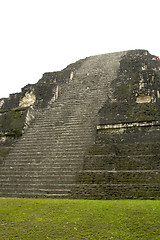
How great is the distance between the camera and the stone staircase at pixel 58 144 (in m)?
7.43

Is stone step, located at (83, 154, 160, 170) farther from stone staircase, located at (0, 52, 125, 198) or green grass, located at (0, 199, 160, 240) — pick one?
green grass, located at (0, 199, 160, 240)

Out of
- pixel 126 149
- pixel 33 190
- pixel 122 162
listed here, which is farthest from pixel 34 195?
pixel 126 149

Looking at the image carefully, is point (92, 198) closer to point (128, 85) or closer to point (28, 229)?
point (28, 229)

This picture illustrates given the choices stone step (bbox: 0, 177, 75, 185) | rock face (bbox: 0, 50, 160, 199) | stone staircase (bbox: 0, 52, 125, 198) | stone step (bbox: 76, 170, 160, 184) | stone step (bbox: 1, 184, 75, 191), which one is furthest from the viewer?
stone staircase (bbox: 0, 52, 125, 198)

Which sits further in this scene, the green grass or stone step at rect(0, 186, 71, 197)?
stone step at rect(0, 186, 71, 197)

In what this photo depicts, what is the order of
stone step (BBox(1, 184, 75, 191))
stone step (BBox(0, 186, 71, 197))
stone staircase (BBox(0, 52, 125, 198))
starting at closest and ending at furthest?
stone step (BBox(0, 186, 71, 197))
stone step (BBox(1, 184, 75, 191))
stone staircase (BBox(0, 52, 125, 198))

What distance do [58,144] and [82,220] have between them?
478cm

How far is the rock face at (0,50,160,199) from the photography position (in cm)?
667

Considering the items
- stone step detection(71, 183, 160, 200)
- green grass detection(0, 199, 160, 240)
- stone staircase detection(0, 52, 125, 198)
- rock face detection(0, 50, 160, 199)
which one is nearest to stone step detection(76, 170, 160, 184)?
rock face detection(0, 50, 160, 199)

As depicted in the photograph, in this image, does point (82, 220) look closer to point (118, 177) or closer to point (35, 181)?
point (118, 177)

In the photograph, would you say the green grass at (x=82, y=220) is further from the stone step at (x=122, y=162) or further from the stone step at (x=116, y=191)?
the stone step at (x=122, y=162)

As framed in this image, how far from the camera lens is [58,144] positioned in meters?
9.31

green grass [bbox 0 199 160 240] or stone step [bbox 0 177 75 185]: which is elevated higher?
stone step [bbox 0 177 75 185]

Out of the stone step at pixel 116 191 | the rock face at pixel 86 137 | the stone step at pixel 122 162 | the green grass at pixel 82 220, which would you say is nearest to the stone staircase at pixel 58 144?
the rock face at pixel 86 137
